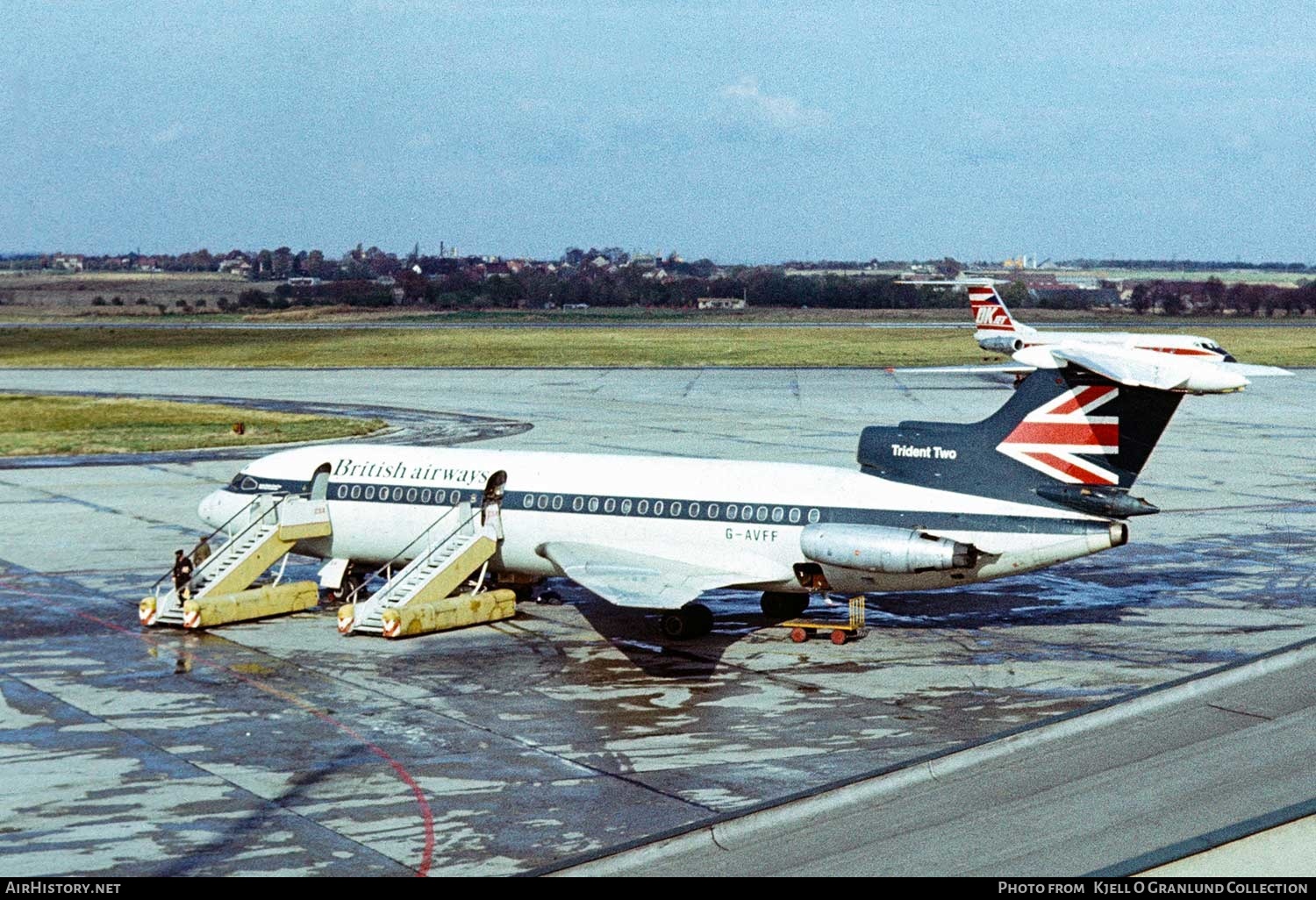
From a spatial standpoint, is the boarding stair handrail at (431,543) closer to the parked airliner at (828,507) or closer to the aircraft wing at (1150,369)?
the parked airliner at (828,507)

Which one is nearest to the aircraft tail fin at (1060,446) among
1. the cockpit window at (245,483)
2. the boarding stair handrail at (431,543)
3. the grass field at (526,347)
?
the boarding stair handrail at (431,543)

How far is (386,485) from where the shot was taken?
36.5 metres

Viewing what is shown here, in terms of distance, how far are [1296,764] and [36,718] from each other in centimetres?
2002

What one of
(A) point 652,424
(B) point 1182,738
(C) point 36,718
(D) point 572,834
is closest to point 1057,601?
(B) point 1182,738

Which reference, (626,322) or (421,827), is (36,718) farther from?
(626,322)

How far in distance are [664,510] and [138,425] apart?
48.4 m

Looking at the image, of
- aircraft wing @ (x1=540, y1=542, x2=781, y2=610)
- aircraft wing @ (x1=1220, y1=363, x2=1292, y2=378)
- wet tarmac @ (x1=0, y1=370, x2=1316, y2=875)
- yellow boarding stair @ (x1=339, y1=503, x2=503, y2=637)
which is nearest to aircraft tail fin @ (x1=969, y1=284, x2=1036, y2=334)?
wet tarmac @ (x1=0, y1=370, x2=1316, y2=875)

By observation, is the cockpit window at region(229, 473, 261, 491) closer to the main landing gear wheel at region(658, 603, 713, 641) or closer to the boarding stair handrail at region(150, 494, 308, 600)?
the boarding stair handrail at region(150, 494, 308, 600)

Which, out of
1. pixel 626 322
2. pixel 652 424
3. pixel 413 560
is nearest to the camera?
pixel 413 560

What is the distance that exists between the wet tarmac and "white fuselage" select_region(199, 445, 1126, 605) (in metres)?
1.87

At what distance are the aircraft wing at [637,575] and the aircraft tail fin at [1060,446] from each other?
172 inches

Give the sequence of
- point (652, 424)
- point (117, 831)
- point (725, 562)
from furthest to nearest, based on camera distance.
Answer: point (652, 424) < point (725, 562) < point (117, 831)

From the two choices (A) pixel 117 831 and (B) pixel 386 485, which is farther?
(B) pixel 386 485

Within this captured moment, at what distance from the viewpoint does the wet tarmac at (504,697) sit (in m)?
21.1
